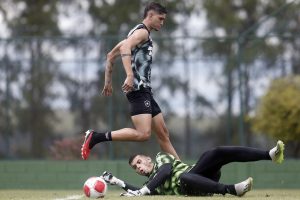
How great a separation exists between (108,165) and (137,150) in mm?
558

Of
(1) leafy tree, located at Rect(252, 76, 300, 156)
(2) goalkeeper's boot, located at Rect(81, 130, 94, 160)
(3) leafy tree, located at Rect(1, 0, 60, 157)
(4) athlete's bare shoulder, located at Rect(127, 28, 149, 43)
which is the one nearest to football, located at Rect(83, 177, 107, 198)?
(2) goalkeeper's boot, located at Rect(81, 130, 94, 160)

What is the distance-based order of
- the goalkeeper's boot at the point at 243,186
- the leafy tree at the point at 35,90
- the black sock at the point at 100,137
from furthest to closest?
1. the leafy tree at the point at 35,90
2. the black sock at the point at 100,137
3. the goalkeeper's boot at the point at 243,186

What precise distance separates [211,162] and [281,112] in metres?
6.21

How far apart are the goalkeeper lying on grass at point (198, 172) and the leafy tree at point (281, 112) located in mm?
5280

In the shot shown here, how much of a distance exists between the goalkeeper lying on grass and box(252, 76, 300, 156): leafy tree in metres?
5.28

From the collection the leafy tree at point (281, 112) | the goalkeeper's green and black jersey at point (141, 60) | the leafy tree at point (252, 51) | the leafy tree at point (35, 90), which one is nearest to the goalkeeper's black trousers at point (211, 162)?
the goalkeeper's green and black jersey at point (141, 60)

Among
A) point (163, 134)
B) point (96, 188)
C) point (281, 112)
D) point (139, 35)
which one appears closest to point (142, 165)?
point (96, 188)

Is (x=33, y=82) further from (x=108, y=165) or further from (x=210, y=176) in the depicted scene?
(x=210, y=176)

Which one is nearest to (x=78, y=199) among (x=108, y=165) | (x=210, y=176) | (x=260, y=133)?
(x=210, y=176)

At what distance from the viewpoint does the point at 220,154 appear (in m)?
8.41

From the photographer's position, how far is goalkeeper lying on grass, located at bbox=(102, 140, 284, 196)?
8250 millimetres

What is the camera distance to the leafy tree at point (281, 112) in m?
14.0

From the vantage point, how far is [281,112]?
14.5 m

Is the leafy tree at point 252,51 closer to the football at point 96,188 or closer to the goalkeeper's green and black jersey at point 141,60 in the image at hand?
the goalkeeper's green and black jersey at point 141,60
